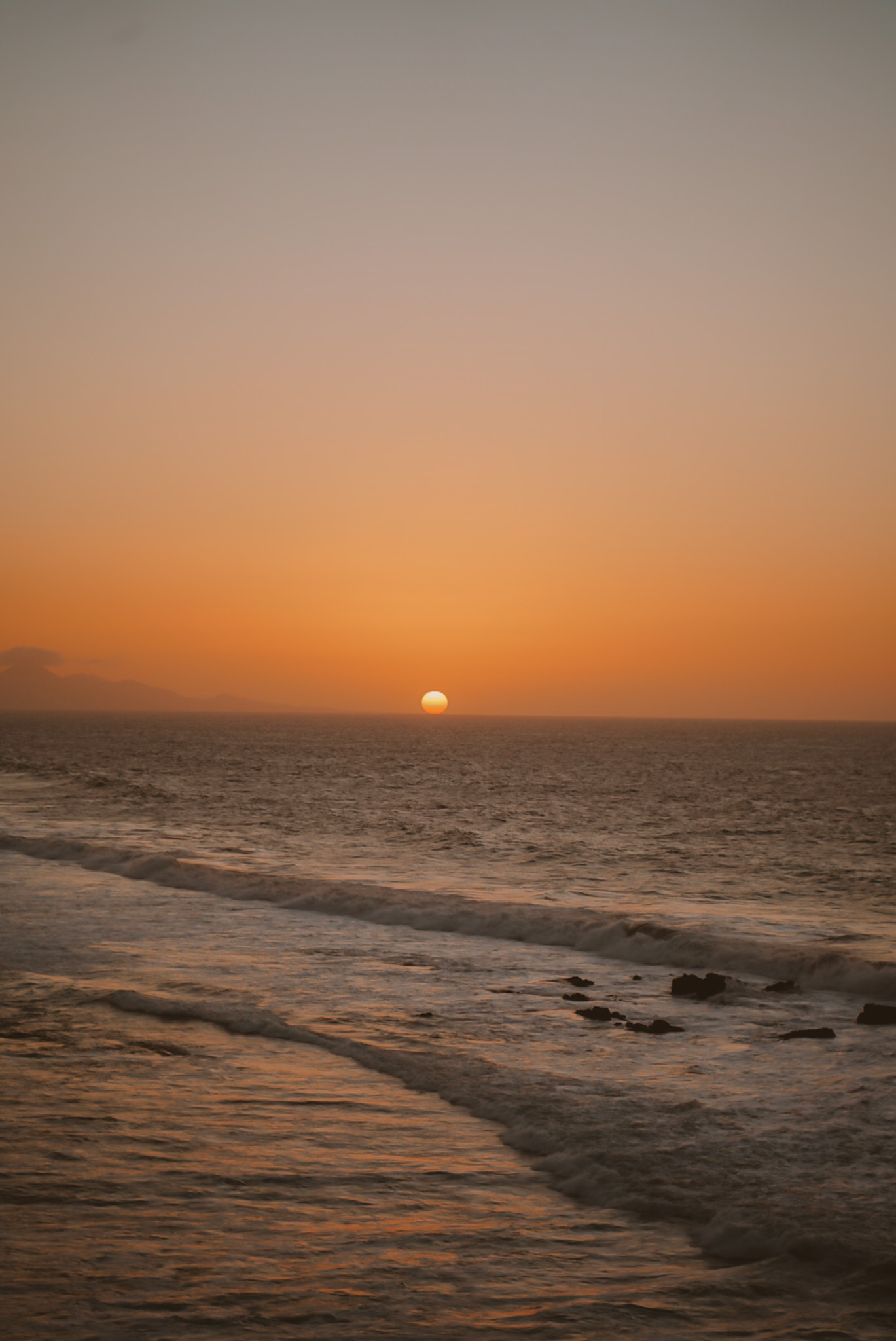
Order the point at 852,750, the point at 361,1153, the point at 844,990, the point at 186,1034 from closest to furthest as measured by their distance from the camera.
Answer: the point at 361,1153, the point at 186,1034, the point at 844,990, the point at 852,750

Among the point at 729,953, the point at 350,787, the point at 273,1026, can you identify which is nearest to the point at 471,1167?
the point at 273,1026

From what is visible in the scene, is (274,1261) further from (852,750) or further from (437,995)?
(852,750)

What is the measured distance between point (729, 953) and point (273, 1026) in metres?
9.98

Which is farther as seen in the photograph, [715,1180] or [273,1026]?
[273,1026]

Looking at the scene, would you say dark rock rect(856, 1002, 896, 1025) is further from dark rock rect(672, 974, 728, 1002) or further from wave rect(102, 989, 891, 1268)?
wave rect(102, 989, 891, 1268)

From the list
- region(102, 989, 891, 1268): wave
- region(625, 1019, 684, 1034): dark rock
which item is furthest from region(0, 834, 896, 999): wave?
region(102, 989, 891, 1268): wave

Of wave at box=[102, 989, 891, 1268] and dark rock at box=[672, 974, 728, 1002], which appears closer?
wave at box=[102, 989, 891, 1268]

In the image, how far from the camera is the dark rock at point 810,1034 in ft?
44.7

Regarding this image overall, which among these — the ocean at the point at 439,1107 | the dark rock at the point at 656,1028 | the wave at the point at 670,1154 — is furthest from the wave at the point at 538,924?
the wave at the point at 670,1154

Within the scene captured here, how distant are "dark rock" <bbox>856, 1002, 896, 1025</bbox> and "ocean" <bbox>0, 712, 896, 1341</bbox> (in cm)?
48

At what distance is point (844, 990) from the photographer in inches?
669

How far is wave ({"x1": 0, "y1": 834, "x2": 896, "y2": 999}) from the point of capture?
17.8 m

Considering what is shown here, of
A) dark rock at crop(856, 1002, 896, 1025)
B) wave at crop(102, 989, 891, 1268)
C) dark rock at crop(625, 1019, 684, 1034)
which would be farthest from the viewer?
dark rock at crop(856, 1002, 896, 1025)

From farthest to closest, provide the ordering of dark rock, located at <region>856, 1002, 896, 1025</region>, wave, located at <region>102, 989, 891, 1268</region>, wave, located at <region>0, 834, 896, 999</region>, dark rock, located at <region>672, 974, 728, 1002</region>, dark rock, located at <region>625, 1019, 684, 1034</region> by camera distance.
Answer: wave, located at <region>0, 834, 896, 999</region>
dark rock, located at <region>672, 974, 728, 1002</region>
dark rock, located at <region>856, 1002, 896, 1025</region>
dark rock, located at <region>625, 1019, 684, 1034</region>
wave, located at <region>102, 989, 891, 1268</region>
